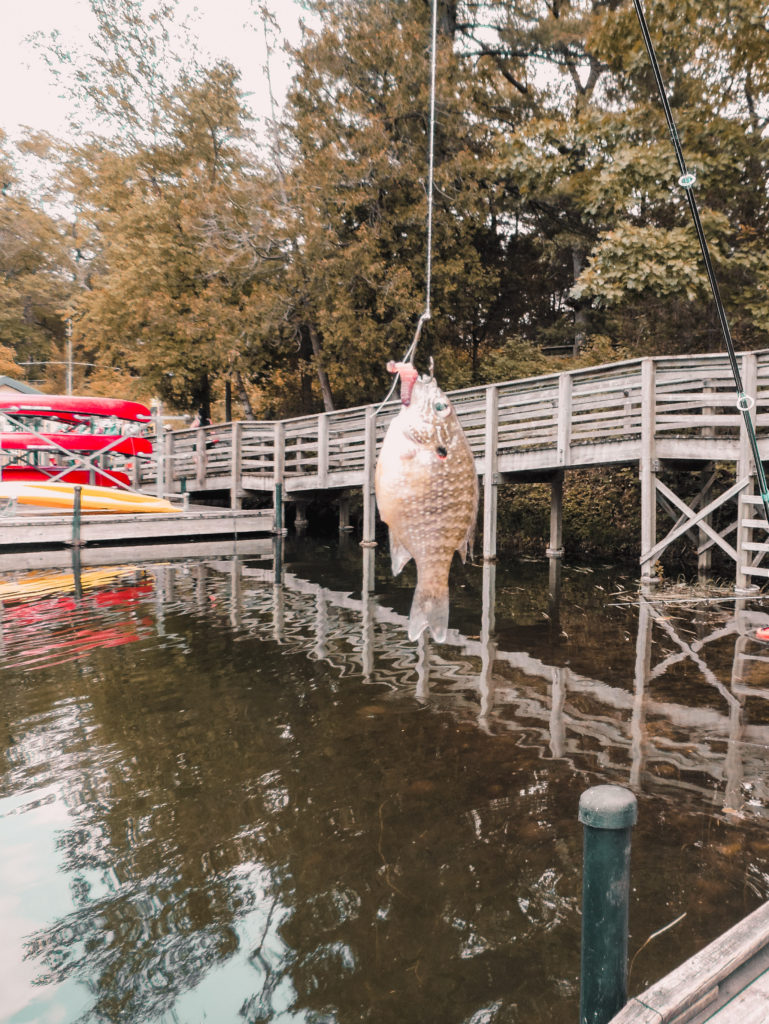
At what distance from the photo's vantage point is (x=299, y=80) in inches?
829

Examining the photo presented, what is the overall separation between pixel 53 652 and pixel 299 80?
18809 millimetres

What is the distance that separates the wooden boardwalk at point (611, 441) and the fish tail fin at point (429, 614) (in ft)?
23.7

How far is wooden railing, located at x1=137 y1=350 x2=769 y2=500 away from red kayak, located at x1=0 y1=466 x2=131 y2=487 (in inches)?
46.7

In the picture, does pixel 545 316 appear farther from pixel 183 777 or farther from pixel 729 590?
pixel 183 777

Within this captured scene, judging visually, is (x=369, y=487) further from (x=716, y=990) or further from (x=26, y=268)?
(x=26, y=268)

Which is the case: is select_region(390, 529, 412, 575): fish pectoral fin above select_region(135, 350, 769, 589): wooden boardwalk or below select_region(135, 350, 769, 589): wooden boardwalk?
below

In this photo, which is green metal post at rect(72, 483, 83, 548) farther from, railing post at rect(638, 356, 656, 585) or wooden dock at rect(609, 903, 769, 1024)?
wooden dock at rect(609, 903, 769, 1024)

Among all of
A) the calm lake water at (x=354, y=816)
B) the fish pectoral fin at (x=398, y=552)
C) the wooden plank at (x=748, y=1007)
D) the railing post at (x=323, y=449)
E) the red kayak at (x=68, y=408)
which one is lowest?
the calm lake water at (x=354, y=816)

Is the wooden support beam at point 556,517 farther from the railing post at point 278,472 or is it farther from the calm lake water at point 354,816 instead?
the calm lake water at point 354,816

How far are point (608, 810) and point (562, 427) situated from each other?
1141 centimetres

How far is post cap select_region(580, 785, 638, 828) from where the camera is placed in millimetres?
2078

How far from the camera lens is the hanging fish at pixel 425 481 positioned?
88.6 inches

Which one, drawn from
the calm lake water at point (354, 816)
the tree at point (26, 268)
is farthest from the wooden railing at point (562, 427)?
the tree at point (26, 268)

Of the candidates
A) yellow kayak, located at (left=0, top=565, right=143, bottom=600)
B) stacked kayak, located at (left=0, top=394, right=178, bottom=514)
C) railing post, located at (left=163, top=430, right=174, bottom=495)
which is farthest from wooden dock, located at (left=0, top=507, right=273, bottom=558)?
railing post, located at (left=163, top=430, right=174, bottom=495)
